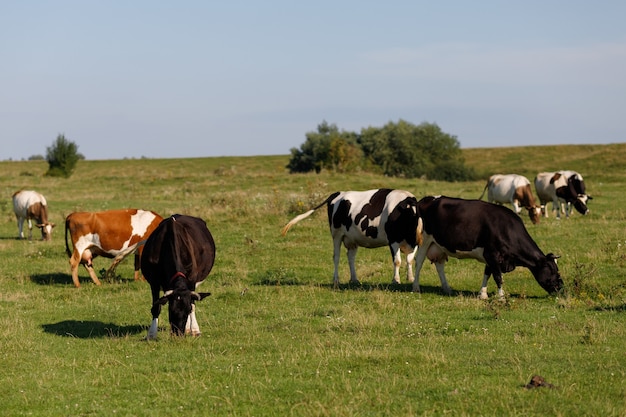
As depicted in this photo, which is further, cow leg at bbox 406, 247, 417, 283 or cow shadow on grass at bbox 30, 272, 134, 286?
cow shadow on grass at bbox 30, 272, 134, 286

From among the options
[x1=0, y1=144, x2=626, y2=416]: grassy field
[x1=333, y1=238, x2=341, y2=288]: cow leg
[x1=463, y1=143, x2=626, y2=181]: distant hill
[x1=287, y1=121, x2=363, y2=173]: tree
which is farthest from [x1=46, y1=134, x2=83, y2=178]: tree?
[x1=333, y1=238, x2=341, y2=288]: cow leg

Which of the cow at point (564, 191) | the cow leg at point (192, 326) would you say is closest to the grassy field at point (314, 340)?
the cow leg at point (192, 326)

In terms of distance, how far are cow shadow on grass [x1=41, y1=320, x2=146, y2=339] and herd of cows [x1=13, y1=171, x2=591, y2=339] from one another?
0.78m

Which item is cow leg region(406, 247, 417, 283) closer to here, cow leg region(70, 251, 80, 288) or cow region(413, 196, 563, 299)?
cow region(413, 196, 563, 299)

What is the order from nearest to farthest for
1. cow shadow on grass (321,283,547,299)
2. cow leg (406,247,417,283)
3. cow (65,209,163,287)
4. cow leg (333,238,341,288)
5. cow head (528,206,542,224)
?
cow shadow on grass (321,283,547,299) → cow leg (333,238,341,288) → cow leg (406,247,417,283) → cow (65,209,163,287) → cow head (528,206,542,224)

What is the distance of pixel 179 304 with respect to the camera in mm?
11664

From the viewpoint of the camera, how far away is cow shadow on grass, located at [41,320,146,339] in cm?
1279

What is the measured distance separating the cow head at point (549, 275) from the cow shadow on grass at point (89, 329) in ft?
23.7

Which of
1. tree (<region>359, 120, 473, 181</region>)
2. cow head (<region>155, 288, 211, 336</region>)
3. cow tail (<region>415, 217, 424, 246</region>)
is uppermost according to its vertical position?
tree (<region>359, 120, 473, 181</region>)

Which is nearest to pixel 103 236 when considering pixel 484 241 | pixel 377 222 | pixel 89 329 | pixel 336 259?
pixel 336 259

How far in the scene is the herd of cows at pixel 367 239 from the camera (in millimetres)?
12516

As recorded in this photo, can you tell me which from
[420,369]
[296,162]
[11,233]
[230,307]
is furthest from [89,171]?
[420,369]

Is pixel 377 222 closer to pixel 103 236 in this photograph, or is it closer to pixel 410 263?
pixel 410 263

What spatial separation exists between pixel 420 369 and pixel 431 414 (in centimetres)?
173
